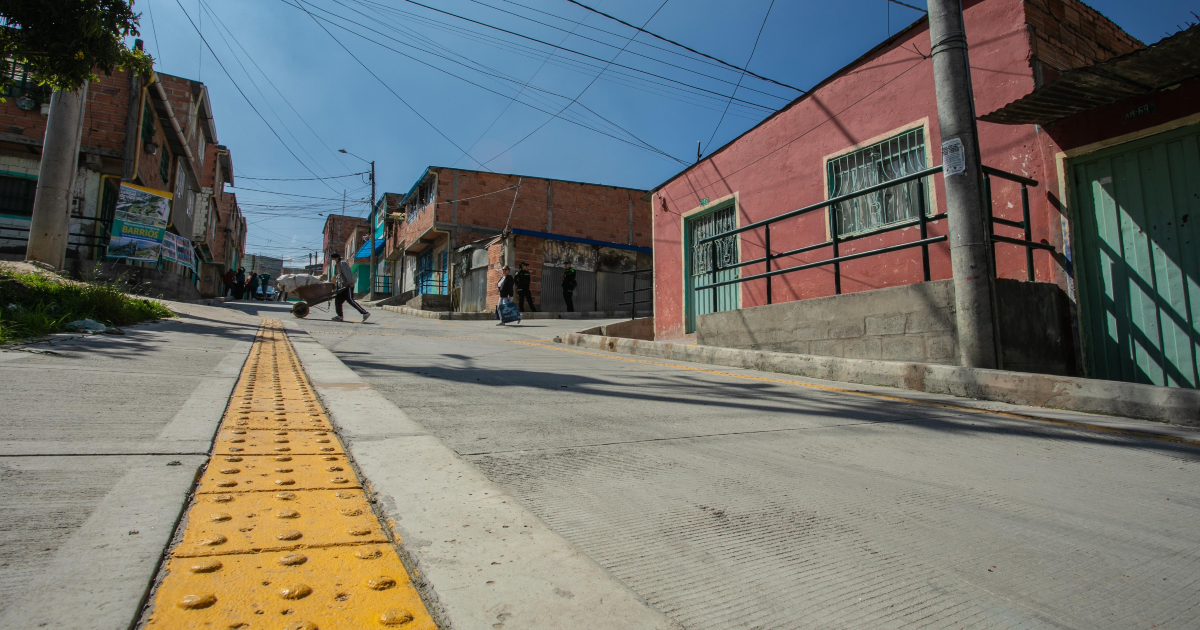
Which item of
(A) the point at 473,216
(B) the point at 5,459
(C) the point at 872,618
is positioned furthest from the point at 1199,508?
(A) the point at 473,216

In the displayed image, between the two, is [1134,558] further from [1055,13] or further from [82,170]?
[82,170]

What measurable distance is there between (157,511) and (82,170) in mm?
20233

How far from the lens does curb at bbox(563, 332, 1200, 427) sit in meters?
3.57

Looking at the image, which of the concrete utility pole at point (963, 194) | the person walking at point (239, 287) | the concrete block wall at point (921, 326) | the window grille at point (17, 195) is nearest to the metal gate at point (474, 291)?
the person walking at point (239, 287)

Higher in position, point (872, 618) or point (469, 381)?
point (469, 381)

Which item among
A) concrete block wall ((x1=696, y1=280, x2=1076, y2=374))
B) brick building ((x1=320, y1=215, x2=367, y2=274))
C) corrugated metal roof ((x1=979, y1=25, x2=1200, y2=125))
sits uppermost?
brick building ((x1=320, y1=215, x2=367, y2=274))

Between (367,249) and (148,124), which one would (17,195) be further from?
(367,249)

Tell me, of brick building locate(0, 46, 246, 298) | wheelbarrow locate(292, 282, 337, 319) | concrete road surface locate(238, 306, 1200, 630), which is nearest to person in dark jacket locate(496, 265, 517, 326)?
wheelbarrow locate(292, 282, 337, 319)

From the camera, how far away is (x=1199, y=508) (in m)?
1.85

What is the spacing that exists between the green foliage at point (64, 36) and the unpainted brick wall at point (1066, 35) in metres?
9.97

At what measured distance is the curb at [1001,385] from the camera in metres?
3.57

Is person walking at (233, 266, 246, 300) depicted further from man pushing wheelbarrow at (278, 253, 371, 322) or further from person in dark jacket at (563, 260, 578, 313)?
person in dark jacket at (563, 260, 578, 313)

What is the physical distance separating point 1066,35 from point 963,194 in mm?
3328

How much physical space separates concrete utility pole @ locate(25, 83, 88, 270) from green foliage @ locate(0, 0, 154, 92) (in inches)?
137
